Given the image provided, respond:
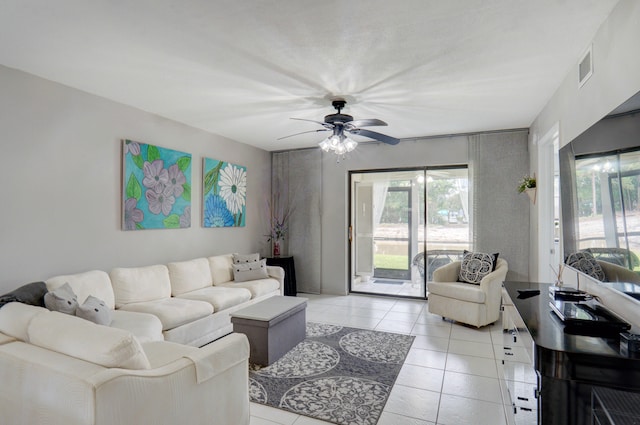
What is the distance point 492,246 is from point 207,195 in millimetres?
4234

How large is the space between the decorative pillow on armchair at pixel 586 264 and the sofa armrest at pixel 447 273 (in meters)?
2.23

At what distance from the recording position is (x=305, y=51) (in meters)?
2.62

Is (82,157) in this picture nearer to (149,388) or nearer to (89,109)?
(89,109)

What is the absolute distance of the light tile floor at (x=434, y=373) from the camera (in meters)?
2.40

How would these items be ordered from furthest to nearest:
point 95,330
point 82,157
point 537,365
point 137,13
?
point 82,157, point 137,13, point 95,330, point 537,365

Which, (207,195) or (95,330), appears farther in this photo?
(207,195)

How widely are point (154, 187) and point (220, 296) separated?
153 centimetres

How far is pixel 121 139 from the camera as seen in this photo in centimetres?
384

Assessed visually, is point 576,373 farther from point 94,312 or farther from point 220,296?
point 220,296

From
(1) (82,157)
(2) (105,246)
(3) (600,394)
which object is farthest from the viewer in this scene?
(2) (105,246)

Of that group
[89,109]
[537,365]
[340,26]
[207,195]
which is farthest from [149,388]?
[207,195]

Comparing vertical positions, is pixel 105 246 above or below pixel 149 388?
above

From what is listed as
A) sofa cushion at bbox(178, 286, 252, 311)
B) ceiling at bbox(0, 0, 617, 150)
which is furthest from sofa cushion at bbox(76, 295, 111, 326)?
ceiling at bbox(0, 0, 617, 150)

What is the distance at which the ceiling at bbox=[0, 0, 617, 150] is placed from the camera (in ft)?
6.84
